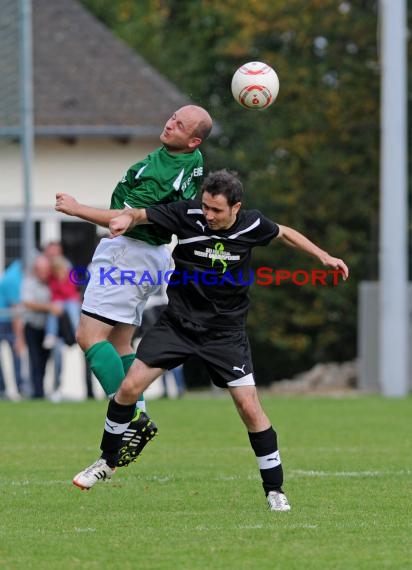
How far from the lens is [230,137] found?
109ft

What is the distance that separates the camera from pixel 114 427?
8531 mm

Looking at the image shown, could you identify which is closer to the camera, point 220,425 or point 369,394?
point 220,425

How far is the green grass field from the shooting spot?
6.57 meters

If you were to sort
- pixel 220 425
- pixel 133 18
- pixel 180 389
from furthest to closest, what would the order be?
pixel 133 18 → pixel 180 389 → pixel 220 425

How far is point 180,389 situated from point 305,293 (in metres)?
12.5

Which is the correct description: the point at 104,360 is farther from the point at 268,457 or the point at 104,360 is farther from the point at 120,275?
the point at 268,457

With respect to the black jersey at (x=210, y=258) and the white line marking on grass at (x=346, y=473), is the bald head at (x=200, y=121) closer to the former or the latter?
the black jersey at (x=210, y=258)

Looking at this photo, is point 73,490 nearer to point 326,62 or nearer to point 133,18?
point 326,62

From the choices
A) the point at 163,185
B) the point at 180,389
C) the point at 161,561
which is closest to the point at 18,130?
the point at 180,389

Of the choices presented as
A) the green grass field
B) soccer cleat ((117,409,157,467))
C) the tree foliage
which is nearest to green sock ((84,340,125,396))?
soccer cleat ((117,409,157,467))


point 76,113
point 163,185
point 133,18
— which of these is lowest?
point 163,185

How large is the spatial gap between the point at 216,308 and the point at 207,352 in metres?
0.25

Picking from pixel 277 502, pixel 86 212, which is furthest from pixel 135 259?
pixel 277 502

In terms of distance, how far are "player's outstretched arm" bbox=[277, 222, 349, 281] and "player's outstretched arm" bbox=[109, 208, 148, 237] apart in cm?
Result: 79
